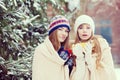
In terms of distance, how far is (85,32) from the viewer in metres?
2.12

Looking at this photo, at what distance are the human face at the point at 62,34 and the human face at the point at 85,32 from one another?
3.2 inches

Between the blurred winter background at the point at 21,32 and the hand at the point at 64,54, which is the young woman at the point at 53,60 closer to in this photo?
the hand at the point at 64,54

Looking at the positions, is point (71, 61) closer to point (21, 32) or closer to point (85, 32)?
point (85, 32)

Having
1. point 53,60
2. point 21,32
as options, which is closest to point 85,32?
point 53,60

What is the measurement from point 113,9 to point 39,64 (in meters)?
2.31

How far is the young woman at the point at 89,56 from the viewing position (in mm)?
2039

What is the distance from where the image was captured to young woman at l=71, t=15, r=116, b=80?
6.69 feet

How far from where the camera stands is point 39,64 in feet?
6.92

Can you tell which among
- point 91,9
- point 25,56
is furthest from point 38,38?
point 91,9

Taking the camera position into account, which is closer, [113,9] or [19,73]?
[19,73]

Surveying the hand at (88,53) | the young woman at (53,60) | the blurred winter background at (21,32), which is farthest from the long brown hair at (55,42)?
the blurred winter background at (21,32)

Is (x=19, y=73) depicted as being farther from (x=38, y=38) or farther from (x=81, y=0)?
(x=81, y=0)

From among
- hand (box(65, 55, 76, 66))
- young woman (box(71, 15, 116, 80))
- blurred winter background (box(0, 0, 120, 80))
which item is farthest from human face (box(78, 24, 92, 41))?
blurred winter background (box(0, 0, 120, 80))

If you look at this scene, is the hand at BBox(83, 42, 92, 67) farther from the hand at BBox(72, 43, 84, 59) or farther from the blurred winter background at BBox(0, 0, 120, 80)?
the blurred winter background at BBox(0, 0, 120, 80)
